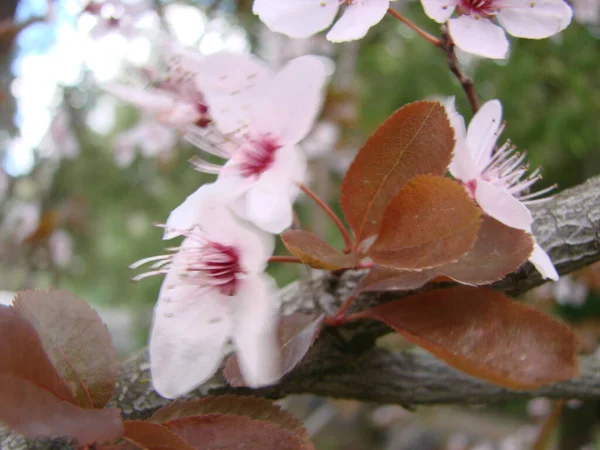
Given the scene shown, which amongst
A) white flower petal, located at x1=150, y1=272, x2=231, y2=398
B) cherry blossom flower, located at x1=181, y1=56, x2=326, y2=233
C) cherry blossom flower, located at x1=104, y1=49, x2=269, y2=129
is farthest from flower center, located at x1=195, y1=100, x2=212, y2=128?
white flower petal, located at x1=150, y1=272, x2=231, y2=398

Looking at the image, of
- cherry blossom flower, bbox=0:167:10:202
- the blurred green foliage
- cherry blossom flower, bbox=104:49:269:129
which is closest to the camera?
cherry blossom flower, bbox=104:49:269:129

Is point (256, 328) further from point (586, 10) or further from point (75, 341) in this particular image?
point (586, 10)

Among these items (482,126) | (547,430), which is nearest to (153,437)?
(482,126)

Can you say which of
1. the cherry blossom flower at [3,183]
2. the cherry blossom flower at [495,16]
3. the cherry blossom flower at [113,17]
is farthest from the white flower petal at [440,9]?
the cherry blossom flower at [3,183]

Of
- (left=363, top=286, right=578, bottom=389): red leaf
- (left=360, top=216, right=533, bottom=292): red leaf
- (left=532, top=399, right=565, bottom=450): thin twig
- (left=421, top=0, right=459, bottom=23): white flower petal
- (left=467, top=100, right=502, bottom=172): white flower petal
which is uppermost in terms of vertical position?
(left=421, top=0, right=459, bottom=23): white flower petal

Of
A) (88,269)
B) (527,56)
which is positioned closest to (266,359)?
(527,56)

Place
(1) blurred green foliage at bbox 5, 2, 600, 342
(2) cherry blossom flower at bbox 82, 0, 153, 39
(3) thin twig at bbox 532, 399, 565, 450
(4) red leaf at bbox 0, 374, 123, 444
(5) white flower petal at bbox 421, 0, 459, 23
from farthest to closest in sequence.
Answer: (1) blurred green foliage at bbox 5, 2, 600, 342 < (2) cherry blossom flower at bbox 82, 0, 153, 39 < (3) thin twig at bbox 532, 399, 565, 450 < (5) white flower petal at bbox 421, 0, 459, 23 < (4) red leaf at bbox 0, 374, 123, 444

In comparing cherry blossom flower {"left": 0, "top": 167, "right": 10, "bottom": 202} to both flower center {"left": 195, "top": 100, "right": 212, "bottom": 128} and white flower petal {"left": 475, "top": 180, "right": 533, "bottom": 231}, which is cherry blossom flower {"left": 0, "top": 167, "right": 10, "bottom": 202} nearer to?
flower center {"left": 195, "top": 100, "right": 212, "bottom": 128}
